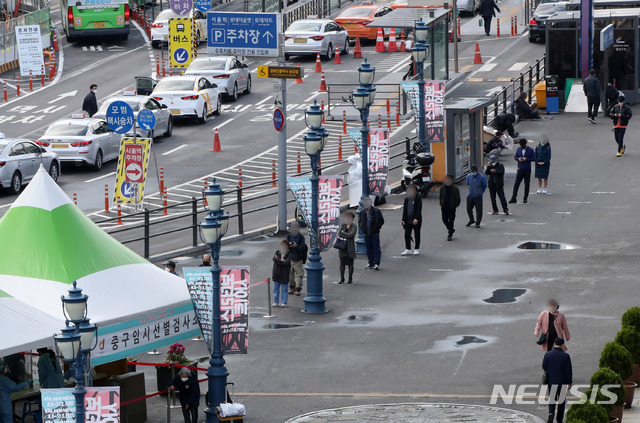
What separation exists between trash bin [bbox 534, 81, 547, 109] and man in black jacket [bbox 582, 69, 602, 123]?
82.7 inches

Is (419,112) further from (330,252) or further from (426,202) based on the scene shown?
(330,252)

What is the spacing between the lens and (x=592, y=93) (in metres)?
43.1

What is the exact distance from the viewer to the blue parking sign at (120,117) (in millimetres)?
35094

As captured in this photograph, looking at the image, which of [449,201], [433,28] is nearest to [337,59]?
[433,28]

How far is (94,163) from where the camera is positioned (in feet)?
131

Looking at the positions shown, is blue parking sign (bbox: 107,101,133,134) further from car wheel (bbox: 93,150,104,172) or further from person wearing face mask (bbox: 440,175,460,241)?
person wearing face mask (bbox: 440,175,460,241)

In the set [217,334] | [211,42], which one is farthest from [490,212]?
[217,334]

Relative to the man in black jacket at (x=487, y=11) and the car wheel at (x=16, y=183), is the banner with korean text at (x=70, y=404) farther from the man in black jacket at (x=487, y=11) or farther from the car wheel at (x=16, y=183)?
the man in black jacket at (x=487, y=11)

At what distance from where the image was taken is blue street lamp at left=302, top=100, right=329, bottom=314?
25.5m

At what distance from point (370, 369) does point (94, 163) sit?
65.5 ft

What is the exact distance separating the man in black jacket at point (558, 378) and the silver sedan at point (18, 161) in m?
21.4

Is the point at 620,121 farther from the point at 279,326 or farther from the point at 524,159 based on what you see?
the point at 279,326

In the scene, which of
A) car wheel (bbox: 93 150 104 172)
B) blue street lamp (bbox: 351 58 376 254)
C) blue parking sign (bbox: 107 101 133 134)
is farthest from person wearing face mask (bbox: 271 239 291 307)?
car wheel (bbox: 93 150 104 172)

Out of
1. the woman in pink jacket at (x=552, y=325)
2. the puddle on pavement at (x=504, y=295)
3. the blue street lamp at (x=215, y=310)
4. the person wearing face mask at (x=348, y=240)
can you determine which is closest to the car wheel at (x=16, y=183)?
the person wearing face mask at (x=348, y=240)
